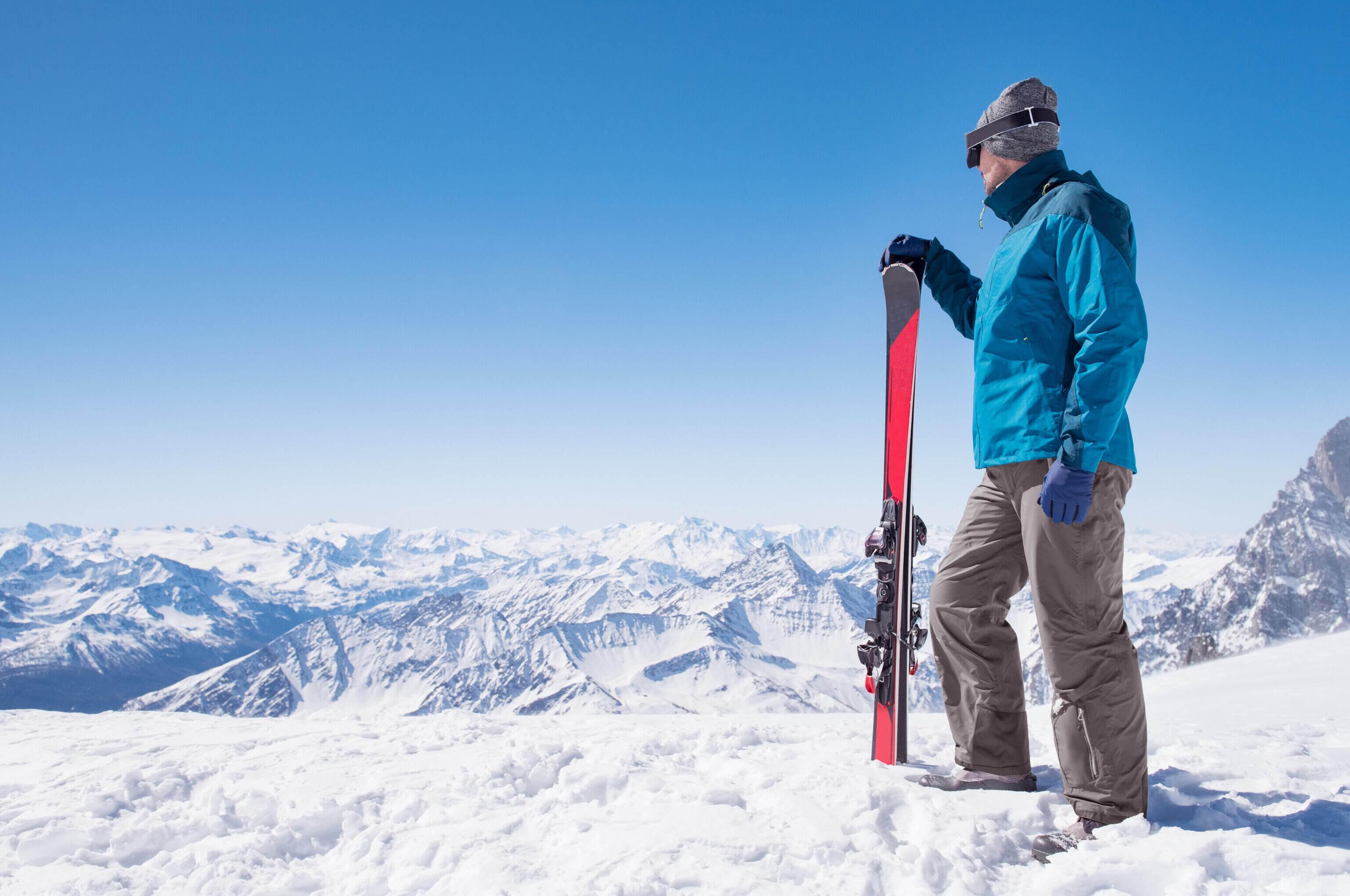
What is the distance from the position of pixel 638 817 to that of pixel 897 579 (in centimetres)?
221

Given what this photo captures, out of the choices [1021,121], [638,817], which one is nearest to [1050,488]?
[1021,121]

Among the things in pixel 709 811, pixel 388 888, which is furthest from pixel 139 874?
pixel 709 811

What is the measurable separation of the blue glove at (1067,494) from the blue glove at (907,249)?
6.77 feet

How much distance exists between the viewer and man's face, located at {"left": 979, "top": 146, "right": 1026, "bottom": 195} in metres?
3.91

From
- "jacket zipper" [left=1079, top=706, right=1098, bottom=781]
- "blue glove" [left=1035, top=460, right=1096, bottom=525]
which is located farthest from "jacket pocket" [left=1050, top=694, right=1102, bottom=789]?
"blue glove" [left=1035, top=460, right=1096, bottom=525]

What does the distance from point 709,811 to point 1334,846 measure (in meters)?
2.69

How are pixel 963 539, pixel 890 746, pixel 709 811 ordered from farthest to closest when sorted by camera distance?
pixel 890 746, pixel 963 539, pixel 709 811

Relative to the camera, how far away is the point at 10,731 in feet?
22.3

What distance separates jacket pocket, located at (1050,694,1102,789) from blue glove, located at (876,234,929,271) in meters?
2.85

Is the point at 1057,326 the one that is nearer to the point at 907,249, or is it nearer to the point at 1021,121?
the point at 1021,121

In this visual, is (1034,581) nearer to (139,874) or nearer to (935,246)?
(935,246)

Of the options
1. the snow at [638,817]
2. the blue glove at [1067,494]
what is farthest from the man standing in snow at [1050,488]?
the snow at [638,817]

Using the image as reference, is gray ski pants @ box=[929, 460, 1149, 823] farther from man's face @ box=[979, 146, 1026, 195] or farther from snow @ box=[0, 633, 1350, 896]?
man's face @ box=[979, 146, 1026, 195]

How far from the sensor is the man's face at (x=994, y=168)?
12.8 ft
